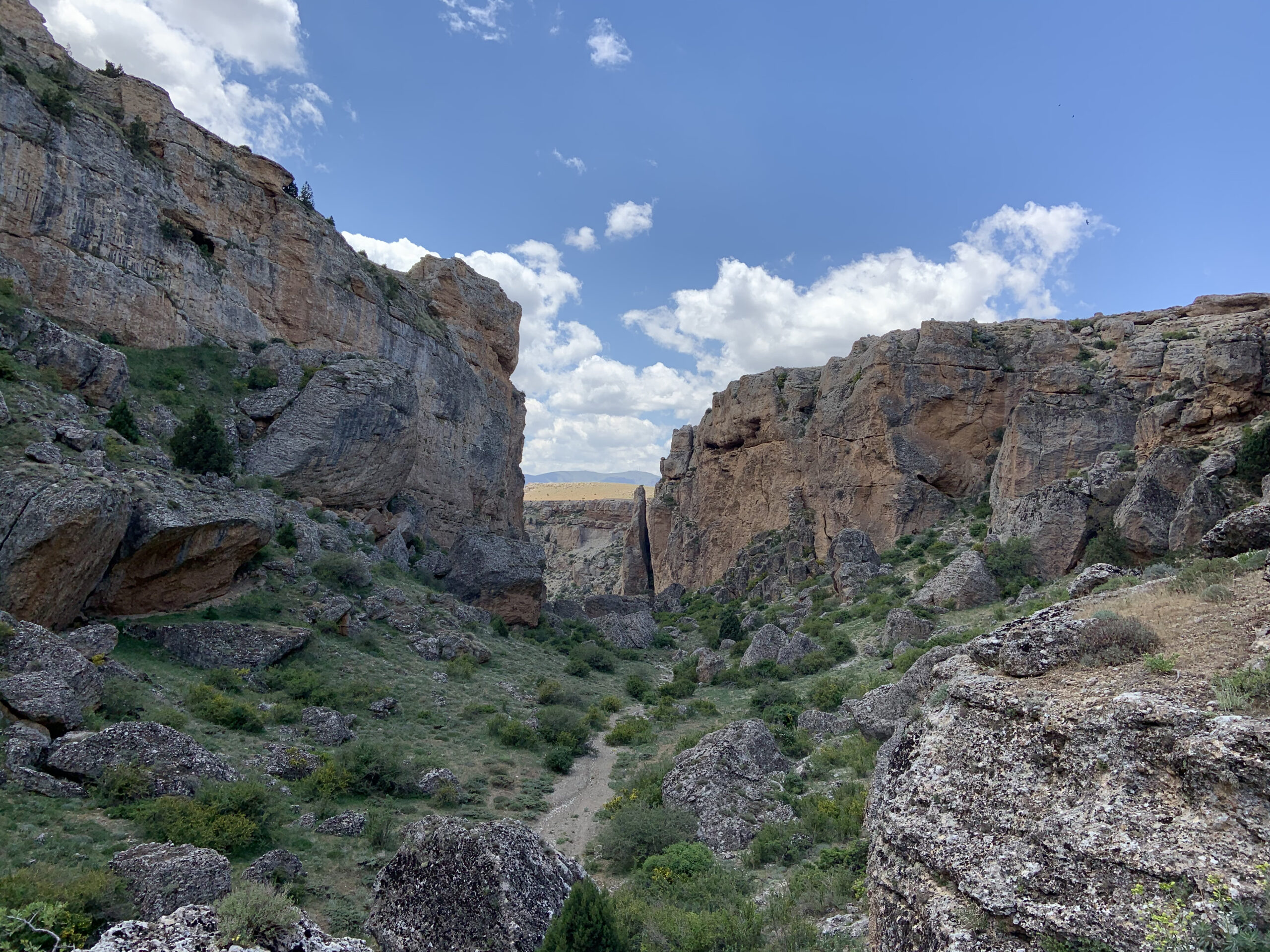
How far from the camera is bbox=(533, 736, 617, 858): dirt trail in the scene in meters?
11.1

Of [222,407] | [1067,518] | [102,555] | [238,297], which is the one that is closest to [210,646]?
[102,555]

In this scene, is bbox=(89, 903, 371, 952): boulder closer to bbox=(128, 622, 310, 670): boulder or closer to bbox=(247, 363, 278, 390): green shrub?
bbox=(128, 622, 310, 670): boulder

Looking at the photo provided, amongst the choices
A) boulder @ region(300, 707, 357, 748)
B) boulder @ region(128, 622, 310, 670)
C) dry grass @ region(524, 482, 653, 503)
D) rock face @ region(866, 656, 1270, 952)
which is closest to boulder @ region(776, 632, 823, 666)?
boulder @ region(300, 707, 357, 748)

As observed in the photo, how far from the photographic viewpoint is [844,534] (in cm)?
3259

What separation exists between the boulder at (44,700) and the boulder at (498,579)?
20.7 metres

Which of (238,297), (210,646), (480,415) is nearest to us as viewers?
(210,646)

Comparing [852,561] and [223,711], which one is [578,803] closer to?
[223,711]

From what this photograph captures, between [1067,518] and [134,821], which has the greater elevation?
[1067,518]

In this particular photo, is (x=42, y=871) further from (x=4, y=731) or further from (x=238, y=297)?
(x=238, y=297)

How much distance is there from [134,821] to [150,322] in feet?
81.3

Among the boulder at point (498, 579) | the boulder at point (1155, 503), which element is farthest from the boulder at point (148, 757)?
the boulder at point (1155, 503)

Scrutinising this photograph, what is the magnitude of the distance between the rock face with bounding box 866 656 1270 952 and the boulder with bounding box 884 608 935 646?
51.5ft

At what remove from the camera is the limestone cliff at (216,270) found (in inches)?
907

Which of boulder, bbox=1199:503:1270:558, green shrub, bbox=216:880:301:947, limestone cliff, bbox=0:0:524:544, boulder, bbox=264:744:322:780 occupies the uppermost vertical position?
limestone cliff, bbox=0:0:524:544
